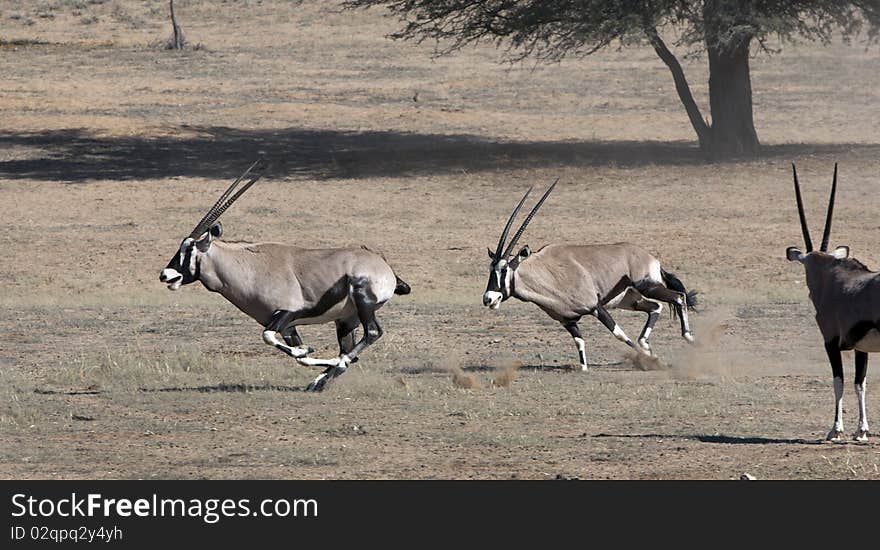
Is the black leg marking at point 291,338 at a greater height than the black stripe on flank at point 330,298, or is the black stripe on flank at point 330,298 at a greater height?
the black stripe on flank at point 330,298

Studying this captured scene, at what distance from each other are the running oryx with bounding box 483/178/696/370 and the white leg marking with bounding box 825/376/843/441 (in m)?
4.58

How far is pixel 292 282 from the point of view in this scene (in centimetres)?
1394

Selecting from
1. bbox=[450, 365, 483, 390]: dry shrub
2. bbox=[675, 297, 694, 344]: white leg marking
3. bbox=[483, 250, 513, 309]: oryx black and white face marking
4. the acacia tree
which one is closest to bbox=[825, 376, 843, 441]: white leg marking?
bbox=[450, 365, 483, 390]: dry shrub

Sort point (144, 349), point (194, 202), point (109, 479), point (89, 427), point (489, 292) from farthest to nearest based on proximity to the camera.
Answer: point (194, 202)
point (144, 349)
point (489, 292)
point (89, 427)
point (109, 479)

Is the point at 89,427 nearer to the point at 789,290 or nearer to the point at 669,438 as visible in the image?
the point at 669,438

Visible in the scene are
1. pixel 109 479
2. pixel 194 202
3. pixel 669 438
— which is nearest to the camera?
pixel 109 479

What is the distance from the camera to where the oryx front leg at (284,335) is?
533 inches

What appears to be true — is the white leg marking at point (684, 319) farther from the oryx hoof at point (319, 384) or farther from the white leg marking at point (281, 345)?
the white leg marking at point (281, 345)

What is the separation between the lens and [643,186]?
1182 inches

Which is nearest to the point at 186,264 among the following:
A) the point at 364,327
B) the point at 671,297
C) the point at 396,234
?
the point at 364,327

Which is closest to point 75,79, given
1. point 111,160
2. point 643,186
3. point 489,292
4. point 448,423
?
point 111,160

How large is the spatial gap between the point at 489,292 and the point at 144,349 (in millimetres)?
4101

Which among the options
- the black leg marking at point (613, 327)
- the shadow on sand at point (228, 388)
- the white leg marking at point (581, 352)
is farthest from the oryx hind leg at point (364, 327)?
the black leg marking at point (613, 327)

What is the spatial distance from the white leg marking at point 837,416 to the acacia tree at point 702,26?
19998 millimetres
